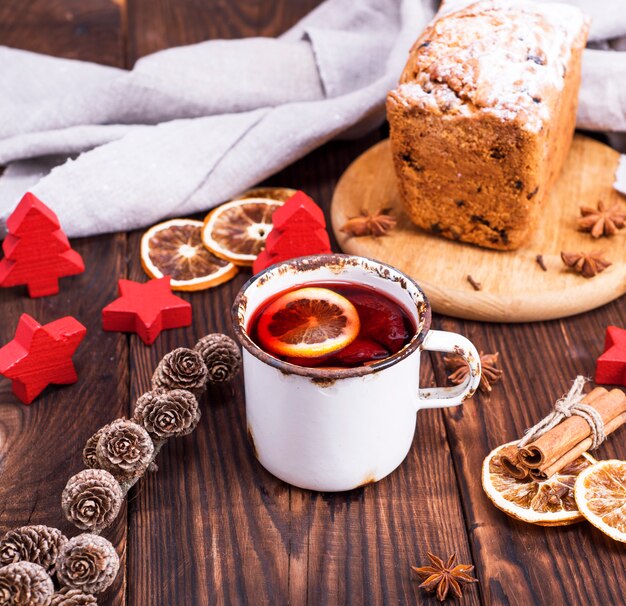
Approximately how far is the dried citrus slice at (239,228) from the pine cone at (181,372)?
482 millimetres

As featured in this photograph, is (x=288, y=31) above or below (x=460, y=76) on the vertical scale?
below

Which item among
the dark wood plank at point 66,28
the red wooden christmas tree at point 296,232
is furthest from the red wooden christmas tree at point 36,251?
the dark wood plank at point 66,28

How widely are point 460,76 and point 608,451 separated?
96 cm

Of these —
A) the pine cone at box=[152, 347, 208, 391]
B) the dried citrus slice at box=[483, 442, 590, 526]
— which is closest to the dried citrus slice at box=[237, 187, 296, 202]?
the pine cone at box=[152, 347, 208, 391]

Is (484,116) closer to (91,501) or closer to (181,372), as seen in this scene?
(181,372)

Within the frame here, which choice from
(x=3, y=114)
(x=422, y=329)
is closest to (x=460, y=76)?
(x=422, y=329)

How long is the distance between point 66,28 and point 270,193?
1.32 meters

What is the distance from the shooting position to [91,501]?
5.48ft

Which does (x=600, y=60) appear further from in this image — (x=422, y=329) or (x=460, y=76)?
(x=422, y=329)

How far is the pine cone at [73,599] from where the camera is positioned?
60.5 inches

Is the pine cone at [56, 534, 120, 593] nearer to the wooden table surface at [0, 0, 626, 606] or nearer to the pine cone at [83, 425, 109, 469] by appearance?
the wooden table surface at [0, 0, 626, 606]

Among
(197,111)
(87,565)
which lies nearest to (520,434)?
(87,565)

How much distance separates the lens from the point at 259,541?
5.66 ft

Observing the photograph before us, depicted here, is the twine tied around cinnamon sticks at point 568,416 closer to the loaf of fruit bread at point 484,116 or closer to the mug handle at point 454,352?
the mug handle at point 454,352
